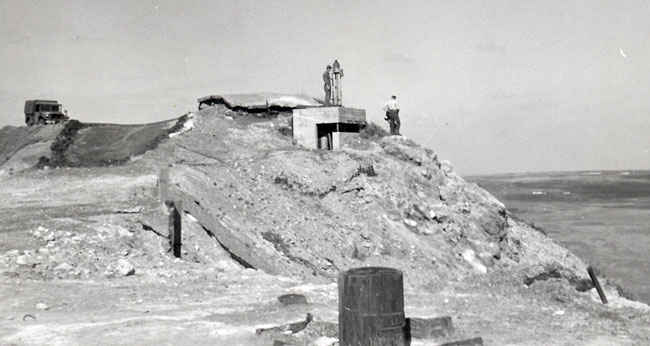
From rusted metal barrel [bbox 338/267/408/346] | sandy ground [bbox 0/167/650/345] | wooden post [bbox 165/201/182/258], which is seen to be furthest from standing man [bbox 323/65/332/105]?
rusted metal barrel [bbox 338/267/408/346]

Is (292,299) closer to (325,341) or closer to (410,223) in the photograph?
(325,341)

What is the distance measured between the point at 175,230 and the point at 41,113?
57.1ft

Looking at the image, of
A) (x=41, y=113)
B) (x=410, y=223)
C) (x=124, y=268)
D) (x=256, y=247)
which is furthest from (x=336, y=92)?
(x=41, y=113)

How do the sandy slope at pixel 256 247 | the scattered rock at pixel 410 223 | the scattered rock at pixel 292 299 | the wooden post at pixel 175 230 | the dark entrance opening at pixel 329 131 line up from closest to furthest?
the sandy slope at pixel 256 247 < the scattered rock at pixel 292 299 < the wooden post at pixel 175 230 < the scattered rock at pixel 410 223 < the dark entrance opening at pixel 329 131

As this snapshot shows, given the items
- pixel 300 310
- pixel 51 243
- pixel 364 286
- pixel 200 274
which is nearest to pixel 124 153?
pixel 51 243

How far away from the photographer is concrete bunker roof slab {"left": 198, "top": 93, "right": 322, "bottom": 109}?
71.1 feet

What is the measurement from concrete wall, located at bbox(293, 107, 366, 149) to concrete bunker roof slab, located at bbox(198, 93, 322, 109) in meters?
2.28

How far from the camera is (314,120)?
19.2m

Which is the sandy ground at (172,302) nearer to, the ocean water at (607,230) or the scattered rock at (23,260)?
the scattered rock at (23,260)

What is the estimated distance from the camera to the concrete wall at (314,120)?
19016mm

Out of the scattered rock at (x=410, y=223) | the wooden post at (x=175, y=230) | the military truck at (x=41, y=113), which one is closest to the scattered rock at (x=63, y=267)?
the wooden post at (x=175, y=230)

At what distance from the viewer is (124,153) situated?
61.8 feet

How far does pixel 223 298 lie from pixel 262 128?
12.5 m

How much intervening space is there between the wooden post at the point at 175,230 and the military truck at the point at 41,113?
16635mm
